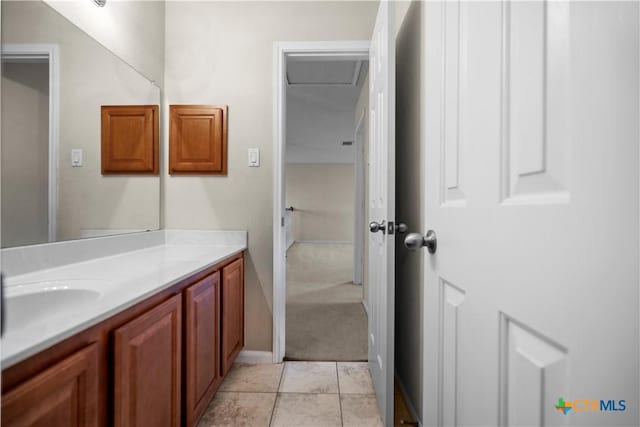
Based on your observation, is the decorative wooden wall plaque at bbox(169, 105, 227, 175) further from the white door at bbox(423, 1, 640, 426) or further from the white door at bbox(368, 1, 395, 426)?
the white door at bbox(423, 1, 640, 426)

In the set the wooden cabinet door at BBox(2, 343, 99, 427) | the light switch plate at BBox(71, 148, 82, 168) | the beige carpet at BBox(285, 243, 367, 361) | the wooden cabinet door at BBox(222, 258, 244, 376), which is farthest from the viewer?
the beige carpet at BBox(285, 243, 367, 361)

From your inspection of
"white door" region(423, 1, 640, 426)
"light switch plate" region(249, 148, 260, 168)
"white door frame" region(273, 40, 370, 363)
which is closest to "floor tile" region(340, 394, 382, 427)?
"white door frame" region(273, 40, 370, 363)

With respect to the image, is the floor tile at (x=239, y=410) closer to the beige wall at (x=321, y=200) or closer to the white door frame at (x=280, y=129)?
the white door frame at (x=280, y=129)

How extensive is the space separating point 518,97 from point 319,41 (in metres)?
1.80

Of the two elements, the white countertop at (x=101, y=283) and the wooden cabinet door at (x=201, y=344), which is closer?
the white countertop at (x=101, y=283)

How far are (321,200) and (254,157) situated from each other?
7266mm

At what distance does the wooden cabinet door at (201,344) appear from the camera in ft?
3.86

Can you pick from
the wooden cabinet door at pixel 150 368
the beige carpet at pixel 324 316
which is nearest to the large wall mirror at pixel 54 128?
the wooden cabinet door at pixel 150 368

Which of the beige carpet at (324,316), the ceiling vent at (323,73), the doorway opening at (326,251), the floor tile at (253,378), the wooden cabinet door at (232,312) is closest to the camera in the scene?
the wooden cabinet door at (232,312)

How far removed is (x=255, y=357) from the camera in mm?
1958

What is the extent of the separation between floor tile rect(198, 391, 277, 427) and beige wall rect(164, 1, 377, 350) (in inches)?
15.3

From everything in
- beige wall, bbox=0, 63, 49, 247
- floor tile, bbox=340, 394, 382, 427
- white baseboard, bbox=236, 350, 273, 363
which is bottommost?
floor tile, bbox=340, 394, 382, 427

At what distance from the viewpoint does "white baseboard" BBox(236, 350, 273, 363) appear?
6.41 ft

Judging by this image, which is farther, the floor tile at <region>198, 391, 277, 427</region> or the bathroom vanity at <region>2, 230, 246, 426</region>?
the floor tile at <region>198, 391, 277, 427</region>
